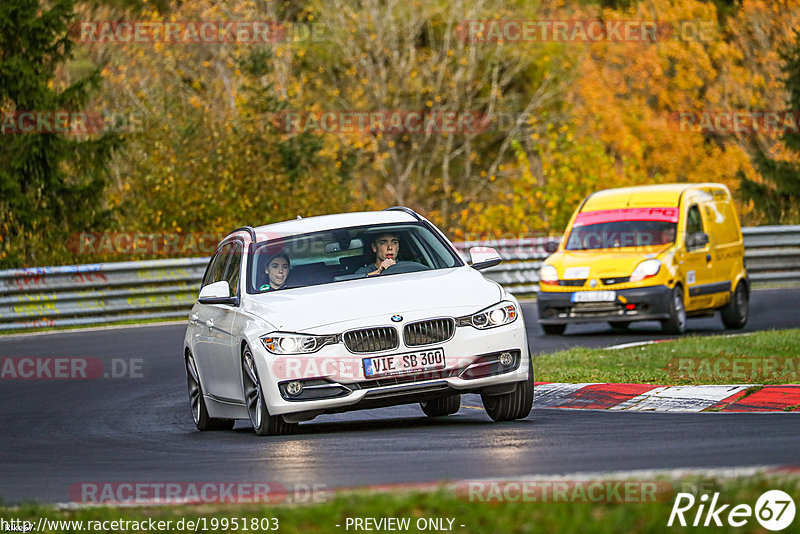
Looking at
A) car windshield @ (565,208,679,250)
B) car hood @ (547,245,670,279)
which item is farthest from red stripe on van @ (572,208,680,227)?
car hood @ (547,245,670,279)

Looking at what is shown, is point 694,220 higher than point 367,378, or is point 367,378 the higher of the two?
point 367,378

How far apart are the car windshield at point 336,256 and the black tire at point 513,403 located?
46.5 inches

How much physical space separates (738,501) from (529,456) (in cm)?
251

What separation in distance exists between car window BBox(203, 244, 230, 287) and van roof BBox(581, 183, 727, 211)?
30.3 feet

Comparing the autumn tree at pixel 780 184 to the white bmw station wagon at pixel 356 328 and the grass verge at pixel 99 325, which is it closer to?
the grass verge at pixel 99 325

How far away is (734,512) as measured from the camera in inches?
235

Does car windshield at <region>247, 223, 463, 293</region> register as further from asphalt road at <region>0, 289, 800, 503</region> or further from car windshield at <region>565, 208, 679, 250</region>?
car windshield at <region>565, 208, 679, 250</region>

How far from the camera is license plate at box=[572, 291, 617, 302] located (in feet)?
64.4

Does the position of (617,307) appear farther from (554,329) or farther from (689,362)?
(689,362)

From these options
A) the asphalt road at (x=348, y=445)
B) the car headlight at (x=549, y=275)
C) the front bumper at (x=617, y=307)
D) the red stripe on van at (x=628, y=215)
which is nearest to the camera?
the asphalt road at (x=348, y=445)

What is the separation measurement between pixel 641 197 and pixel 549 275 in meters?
1.91

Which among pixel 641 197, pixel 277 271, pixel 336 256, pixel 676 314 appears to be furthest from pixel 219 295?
pixel 641 197

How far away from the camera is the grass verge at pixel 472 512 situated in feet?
19.1

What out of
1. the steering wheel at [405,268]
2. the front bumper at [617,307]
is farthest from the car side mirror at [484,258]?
the front bumper at [617,307]
